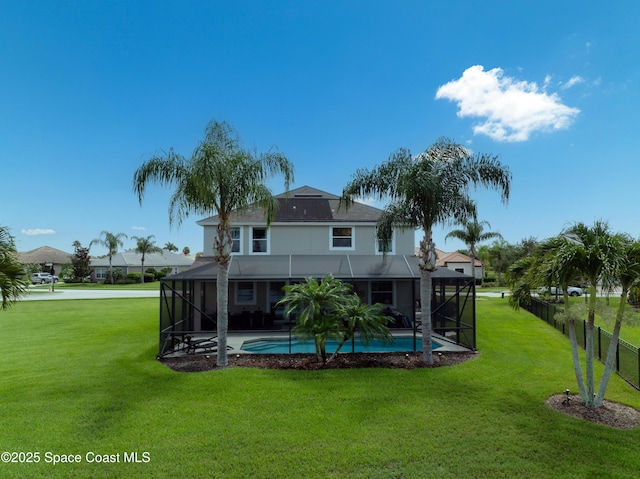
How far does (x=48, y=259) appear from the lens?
210 feet

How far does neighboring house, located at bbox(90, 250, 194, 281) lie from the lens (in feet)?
178

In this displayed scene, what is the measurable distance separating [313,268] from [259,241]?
472cm

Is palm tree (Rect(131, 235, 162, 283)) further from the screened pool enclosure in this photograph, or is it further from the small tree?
the small tree

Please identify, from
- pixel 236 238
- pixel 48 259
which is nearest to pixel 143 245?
pixel 48 259

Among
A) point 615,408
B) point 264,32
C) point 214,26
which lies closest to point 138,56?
point 214,26

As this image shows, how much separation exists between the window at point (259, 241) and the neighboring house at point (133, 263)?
4076 cm

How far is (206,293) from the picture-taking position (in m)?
17.2

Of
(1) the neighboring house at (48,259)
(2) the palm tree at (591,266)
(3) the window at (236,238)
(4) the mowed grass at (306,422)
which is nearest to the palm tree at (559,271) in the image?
(2) the palm tree at (591,266)

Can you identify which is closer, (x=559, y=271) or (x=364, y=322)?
(x=559, y=271)

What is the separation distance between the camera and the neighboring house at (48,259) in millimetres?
A: 61944

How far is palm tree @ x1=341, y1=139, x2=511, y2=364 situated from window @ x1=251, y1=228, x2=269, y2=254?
8364 millimetres

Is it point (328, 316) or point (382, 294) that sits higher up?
point (328, 316)

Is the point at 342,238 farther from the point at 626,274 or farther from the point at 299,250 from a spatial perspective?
the point at 626,274

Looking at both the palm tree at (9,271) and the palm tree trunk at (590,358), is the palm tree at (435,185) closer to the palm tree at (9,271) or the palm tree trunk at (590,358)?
the palm tree trunk at (590,358)
